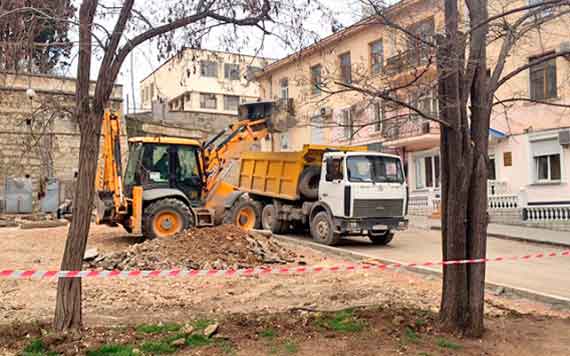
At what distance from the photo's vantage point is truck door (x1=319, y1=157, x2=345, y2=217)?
13078mm

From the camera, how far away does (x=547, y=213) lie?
693 inches

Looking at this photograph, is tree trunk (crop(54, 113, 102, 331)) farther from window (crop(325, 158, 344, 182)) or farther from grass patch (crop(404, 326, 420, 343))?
window (crop(325, 158, 344, 182))

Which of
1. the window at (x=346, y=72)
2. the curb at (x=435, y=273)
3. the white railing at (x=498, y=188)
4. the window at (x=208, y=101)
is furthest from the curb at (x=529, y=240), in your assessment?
the window at (x=208, y=101)

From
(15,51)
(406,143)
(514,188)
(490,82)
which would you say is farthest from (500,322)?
(406,143)

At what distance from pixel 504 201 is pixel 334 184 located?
31.0ft

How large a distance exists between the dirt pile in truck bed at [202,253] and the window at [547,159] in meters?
12.5

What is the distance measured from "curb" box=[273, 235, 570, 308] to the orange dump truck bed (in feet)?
5.19

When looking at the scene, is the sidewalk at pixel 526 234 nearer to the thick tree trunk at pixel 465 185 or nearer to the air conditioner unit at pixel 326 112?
the thick tree trunk at pixel 465 185

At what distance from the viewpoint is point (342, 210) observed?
1297 cm

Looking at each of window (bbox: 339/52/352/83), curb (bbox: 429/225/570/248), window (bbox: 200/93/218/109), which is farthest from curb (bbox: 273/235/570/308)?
window (bbox: 200/93/218/109)

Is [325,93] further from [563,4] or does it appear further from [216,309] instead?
[216,309]

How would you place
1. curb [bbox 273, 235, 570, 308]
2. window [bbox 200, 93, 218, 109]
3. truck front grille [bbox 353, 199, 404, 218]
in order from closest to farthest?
curb [bbox 273, 235, 570, 308] → truck front grille [bbox 353, 199, 404, 218] → window [bbox 200, 93, 218, 109]

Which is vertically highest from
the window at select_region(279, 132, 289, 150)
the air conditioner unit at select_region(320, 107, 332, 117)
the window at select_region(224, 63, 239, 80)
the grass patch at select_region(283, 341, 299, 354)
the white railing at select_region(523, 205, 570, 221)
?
→ the window at select_region(279, 132, 289, 150)

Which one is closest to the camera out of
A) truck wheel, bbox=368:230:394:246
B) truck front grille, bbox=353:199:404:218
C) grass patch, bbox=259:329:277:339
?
grass patch, bbox=259:329:277:339
